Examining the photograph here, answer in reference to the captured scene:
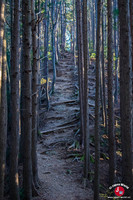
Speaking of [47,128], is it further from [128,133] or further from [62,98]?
[128,133]

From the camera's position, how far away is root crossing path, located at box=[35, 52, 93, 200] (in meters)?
6.65

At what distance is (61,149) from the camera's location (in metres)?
10.2

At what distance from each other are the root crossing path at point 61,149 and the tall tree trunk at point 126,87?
9.78ft

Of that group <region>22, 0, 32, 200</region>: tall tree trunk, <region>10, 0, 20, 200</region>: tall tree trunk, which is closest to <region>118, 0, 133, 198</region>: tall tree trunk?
<region>22, 0, 32, 200</region>: tall tree trunk

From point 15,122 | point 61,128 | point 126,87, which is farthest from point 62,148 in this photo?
point 126,87

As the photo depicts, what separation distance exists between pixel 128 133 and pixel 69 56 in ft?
77.2

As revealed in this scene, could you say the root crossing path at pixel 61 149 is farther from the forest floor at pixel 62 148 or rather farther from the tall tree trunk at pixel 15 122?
the tall tree trunk at pixel 15 122

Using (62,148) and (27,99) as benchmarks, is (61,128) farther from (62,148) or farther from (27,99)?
(27,99)

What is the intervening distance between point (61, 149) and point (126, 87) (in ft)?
22.4

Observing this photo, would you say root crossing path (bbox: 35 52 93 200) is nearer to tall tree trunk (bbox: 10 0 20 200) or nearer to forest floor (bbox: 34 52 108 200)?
forest floor (bbox: 34 52 108 200)

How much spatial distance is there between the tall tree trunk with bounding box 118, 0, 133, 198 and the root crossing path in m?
2.98

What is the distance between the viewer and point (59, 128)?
12219 millimetres

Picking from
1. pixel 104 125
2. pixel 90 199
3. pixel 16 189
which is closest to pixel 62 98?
pixel 104 125

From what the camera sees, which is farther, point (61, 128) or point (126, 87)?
point (61, 128)
